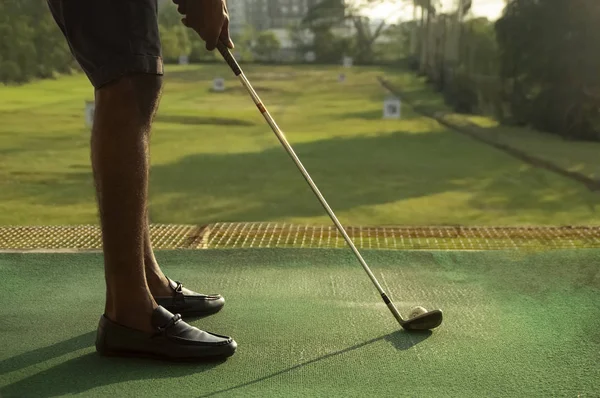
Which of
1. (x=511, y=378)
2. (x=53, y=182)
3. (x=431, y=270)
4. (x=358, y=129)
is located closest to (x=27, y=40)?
(x=53, y=182)

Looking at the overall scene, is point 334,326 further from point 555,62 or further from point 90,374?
point 555,62

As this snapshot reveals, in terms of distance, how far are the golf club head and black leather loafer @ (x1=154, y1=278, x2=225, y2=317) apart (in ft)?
1.26

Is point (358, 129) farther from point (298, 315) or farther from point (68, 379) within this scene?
point (68, 379)

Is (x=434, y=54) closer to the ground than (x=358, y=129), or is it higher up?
higher up

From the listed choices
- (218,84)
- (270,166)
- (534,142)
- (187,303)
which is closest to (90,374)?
(187,303)

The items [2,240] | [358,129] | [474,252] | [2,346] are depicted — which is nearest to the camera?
[2,346]

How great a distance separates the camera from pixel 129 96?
1.03m

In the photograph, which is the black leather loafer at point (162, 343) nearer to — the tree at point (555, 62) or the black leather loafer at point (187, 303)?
the black leather loafer at point (187, 303)

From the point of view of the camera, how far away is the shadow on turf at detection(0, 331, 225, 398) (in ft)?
3.22

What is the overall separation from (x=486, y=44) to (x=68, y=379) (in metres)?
5.21

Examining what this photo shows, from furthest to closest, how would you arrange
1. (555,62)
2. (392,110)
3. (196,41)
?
(392,110)
(196,41)
(555,62)

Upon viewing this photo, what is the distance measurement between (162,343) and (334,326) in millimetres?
333

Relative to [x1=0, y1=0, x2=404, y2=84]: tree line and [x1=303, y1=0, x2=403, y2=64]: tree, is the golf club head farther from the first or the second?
[x1=303, y1=0, x2=403, y2=64]: tree

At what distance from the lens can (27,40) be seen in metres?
4.65
